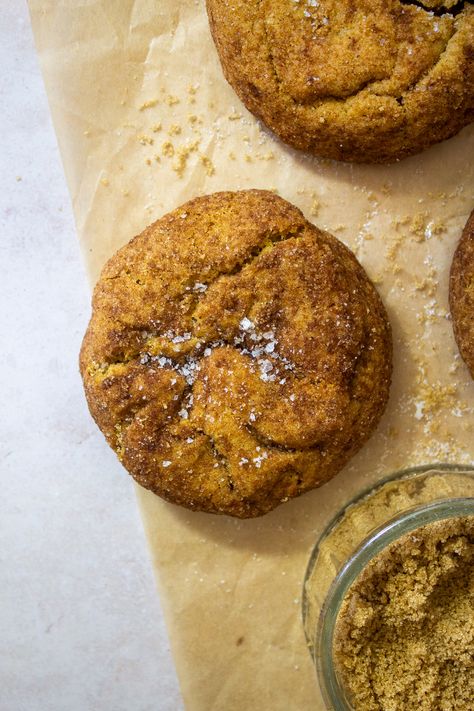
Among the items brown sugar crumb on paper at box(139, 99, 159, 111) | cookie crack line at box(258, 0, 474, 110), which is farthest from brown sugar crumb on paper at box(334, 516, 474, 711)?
brown sugar crumb on paper at box(139, 99, 159, 111)

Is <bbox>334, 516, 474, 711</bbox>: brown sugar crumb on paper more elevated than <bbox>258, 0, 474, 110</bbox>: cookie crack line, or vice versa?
<bbox>258, 0, 474, 110</bbox>: cookie crack line

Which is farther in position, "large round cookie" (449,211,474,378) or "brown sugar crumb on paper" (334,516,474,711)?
"large round cookie" (449,211,474,378)

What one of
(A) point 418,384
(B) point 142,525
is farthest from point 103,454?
(A) point 418,384

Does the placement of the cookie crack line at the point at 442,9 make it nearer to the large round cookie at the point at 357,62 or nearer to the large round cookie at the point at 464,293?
the large round cookie at the point at 357,62

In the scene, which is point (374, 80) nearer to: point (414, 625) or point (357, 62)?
point (357, 62)

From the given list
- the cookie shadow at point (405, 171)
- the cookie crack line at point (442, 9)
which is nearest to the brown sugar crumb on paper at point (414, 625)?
the cookie shadow at point (405, 171)

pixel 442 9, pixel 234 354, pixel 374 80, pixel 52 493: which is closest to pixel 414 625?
pixel 234 354

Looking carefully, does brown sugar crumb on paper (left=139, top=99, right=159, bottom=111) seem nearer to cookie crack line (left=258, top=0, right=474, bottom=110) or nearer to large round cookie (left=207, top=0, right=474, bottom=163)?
large round cookie (left=207, top=0, right=474, bottom=163)

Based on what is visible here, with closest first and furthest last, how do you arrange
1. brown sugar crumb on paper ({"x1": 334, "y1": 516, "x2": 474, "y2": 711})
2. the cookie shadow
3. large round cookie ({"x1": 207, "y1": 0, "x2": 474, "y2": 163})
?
brown sugar crumb on paper ({"x1": 334, "y1": 516, "x2": 474, "y2": 711}) < large round cookie ({"x1": 207, "y1": 0, "x2": 474, "y2": 163}) < the cookie shadow
